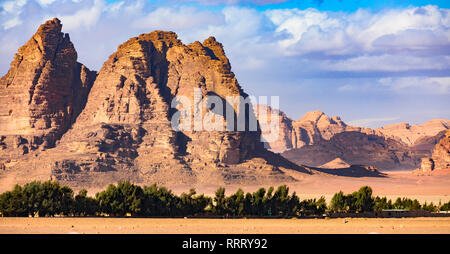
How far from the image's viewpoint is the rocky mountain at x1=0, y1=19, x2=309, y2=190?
129375 mm

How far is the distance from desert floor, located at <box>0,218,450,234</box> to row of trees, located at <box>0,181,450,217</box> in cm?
408

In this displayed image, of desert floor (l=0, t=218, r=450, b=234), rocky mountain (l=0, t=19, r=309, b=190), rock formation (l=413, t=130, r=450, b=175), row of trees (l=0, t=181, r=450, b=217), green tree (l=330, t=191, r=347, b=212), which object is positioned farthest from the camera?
rock formation (l=413, t=130, r=450, b=175)

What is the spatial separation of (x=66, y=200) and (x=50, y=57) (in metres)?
78.9

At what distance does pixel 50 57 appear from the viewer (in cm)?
14200

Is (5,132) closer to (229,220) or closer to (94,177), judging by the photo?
(94,177)

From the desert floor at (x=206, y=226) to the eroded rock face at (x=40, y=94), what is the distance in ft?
246

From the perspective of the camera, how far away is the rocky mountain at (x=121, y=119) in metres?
129

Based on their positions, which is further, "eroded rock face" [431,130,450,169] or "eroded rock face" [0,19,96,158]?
"eroded rock face" [431,130,450,169]
